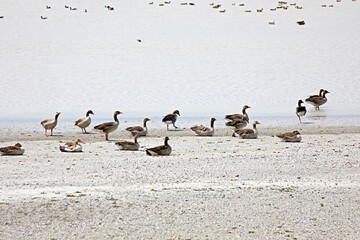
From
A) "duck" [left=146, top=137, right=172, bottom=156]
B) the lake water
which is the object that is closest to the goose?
the lake water

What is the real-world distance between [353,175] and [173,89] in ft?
59.3

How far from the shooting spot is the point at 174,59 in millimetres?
36469

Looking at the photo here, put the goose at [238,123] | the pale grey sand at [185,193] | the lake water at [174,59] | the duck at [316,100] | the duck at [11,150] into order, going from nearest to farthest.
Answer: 1. the pale grey sand at [185,193]
2. the duck at [11,150]
3. the goose at [238,123]
4. the duck at [316,100]
5. the lake water at [174,59]

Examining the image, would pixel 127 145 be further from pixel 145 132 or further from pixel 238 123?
pixel 238 123

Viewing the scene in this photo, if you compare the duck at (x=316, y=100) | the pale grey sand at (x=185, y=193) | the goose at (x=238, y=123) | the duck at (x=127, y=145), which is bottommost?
the pale grey sand at (x=185, y=193)

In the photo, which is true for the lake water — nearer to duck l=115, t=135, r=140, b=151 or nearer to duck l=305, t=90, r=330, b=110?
duck l=305, t=90, r=330, b=110

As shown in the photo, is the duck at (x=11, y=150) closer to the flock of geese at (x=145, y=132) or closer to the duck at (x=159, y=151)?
the flock of geese at (x=145, y=132)

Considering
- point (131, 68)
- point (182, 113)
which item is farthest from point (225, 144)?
point (131, 68)

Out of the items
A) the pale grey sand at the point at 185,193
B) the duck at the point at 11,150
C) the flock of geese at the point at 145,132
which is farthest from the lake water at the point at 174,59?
Result: the pale grey sand at the point at 185,193

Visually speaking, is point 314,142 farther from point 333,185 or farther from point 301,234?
point 301,234

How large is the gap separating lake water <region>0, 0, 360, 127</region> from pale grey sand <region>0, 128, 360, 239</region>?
29.3 ft

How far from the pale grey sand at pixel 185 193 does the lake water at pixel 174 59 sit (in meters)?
8.94

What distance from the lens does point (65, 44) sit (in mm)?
39469

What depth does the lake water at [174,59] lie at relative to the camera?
2508 centimetres
